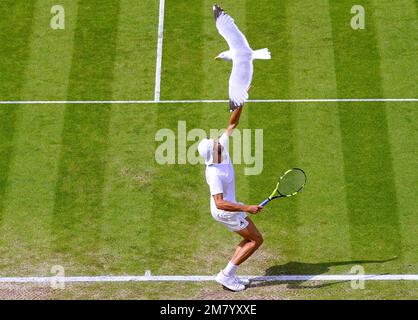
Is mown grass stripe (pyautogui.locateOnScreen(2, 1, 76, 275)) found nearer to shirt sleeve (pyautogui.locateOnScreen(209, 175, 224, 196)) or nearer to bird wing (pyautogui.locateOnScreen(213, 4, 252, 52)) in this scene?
shirt sleeve (pyautogui.locateOnScreen(209, 175, 224, 196))

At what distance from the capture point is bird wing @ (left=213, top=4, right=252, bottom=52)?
17.6 meters

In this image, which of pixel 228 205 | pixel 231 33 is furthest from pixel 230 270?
pixel 231 33

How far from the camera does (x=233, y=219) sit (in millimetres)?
17156

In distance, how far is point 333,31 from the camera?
24.2 metres

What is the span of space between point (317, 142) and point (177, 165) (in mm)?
2965

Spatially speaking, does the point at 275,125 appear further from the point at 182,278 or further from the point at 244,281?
the point at 182,278

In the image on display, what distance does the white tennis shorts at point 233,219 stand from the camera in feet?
56.1

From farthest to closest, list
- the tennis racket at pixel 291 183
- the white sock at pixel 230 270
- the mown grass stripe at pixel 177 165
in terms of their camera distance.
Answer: the mown grass stripe at pixel 177 165 < the tennis racket at pixel 291 183 < the white sock at pixel 230 270

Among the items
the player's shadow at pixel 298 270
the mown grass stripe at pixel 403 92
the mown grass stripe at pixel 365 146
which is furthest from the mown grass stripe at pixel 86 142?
the mown grass stripe at pixel 403 92

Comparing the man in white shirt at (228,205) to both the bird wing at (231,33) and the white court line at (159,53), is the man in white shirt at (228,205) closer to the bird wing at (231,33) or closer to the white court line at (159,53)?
the bird wing at (231,33)

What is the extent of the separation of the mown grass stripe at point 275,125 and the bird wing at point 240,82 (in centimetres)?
317

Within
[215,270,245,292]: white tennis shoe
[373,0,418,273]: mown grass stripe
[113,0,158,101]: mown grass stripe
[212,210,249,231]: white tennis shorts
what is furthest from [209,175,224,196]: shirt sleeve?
[113,0,158,101]: mown grass stripe

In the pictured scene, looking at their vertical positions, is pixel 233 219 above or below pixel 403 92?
below

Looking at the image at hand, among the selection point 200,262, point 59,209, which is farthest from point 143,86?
point 200,262
